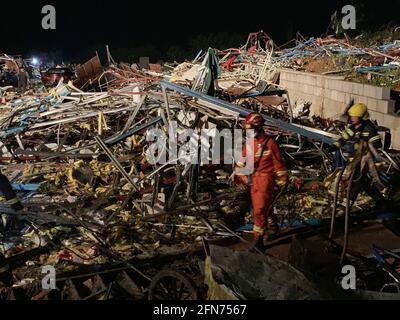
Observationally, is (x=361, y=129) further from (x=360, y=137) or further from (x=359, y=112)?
(x=359, y=112)

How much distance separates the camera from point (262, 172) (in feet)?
17.5

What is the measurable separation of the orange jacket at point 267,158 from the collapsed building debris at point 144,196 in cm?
72

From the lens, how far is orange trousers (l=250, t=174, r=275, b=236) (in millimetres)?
5277

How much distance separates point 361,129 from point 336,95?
16.2ft

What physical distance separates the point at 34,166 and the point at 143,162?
2412mm

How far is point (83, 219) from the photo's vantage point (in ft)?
21.8

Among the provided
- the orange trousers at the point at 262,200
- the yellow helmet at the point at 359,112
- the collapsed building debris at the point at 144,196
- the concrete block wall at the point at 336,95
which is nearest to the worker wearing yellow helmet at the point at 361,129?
the yellow helmet at the point at 359,112

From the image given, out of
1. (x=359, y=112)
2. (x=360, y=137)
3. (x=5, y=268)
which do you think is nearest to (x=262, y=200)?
(x=360, y=137)

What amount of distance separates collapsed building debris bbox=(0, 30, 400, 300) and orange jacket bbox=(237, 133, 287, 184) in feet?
2.36

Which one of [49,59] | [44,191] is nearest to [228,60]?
[44,191]

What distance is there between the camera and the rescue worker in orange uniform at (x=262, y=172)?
5285mm

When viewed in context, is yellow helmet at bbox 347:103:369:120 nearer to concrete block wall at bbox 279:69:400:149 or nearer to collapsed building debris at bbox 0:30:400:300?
collapsed building debris at bbox 0:30:400:300

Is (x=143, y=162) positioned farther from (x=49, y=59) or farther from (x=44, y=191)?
(x=49, y=59)
